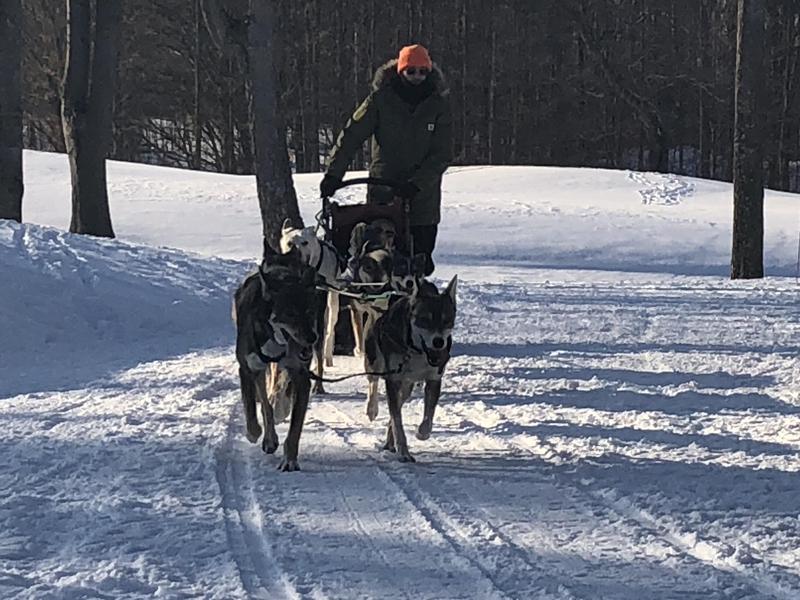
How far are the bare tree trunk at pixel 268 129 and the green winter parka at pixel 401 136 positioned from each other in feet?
19.1

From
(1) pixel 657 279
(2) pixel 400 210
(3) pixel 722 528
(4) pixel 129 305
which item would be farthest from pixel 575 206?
(3) pixel 722 528

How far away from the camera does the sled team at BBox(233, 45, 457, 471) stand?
223 inches

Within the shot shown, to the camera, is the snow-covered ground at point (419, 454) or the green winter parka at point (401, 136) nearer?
the snow-covered ground at point (419, 454)

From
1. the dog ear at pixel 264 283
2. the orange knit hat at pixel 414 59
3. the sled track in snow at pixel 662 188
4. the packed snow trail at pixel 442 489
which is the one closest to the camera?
the packed snow trail at pixel 442 489

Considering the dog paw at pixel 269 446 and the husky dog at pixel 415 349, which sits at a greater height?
the husky dog at pixel 415 349

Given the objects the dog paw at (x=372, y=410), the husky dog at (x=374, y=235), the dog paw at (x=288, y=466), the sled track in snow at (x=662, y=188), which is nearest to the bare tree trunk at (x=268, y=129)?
the husky dog at (x=374, y=235)

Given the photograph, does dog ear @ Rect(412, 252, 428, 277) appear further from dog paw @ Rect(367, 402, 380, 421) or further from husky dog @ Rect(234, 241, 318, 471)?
husky dog @ Rect(234, 241, 318, 471)

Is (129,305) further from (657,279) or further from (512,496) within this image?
(657,279)

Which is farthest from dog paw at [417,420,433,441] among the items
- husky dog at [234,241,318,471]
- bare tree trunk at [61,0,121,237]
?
bare tree trunk at [61,0,121,237]

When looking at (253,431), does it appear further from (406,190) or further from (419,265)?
(406,190)

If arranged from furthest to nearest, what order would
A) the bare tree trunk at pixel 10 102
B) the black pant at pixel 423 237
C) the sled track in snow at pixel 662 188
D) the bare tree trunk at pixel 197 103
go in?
the bare tree trunk at pixel 197 103 → the sled track in snow at pixel 662 188 → the bare tree trunk at pixel 10 102 → the black pant at pixel 423 237

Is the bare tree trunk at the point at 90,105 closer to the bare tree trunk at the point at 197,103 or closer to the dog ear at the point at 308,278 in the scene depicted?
the dog ear at the point at 308,278

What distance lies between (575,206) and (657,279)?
5847 mm

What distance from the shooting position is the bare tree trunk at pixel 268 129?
14.0 m
